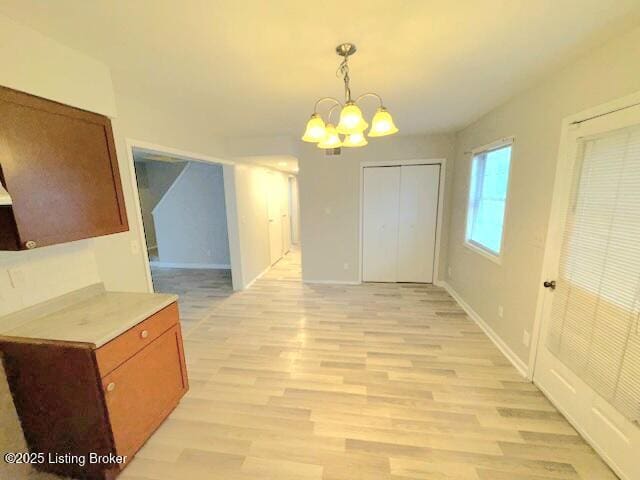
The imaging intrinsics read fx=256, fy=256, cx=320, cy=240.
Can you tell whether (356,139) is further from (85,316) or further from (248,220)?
(248,220)

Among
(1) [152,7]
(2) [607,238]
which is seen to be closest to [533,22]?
(2) [607,238]

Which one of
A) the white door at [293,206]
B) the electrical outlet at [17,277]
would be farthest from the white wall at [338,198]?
the electrical outlet at [17,277]

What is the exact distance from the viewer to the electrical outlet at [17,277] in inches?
55.0

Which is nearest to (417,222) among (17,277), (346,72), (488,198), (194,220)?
(488,198)

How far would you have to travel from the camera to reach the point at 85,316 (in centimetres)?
153

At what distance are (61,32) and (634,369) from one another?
11.5 feet

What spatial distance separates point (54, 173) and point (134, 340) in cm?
102

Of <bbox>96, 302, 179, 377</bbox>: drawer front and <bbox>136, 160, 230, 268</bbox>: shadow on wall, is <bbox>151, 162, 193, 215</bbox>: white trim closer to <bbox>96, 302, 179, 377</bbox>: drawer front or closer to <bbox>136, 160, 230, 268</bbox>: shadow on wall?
<bbox>136, 160, 230, 268</bbox>: shadow on wall

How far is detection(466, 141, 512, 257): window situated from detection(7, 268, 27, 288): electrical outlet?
373cm

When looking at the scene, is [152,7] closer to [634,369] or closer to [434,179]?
[634,369]

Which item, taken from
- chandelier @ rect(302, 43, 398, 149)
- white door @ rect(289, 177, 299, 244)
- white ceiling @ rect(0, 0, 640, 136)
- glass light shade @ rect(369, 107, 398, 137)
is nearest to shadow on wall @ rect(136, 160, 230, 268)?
white door @ rect(289, 177, 299, 244)

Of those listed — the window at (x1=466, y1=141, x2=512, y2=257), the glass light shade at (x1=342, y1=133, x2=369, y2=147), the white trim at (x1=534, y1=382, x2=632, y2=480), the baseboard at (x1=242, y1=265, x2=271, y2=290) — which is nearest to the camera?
the white trim at (x1=534, y1=382, x2=632, y2=480)

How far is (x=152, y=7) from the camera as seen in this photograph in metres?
1.17

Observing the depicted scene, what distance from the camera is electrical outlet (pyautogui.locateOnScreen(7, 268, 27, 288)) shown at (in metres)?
1.40
